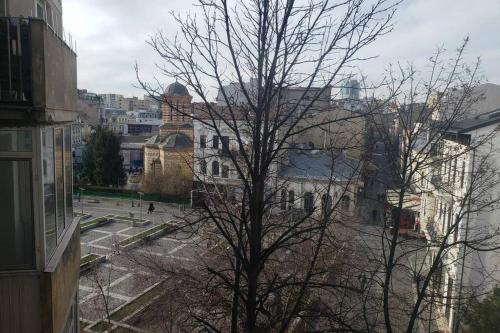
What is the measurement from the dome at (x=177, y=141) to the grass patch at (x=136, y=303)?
24.2 m

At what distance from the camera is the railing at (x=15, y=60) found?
12.9ft

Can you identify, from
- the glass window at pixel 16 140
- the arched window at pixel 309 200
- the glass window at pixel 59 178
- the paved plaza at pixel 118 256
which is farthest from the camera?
the paved plaza at pixel 118 256

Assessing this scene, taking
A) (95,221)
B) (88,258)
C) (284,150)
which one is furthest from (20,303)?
(95,221)

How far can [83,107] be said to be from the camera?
79688 millimetres

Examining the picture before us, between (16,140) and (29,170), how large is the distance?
1.03ft

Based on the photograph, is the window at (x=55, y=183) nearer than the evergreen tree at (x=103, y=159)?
Yes

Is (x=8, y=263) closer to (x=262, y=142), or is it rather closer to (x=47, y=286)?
(x=47, y=286)

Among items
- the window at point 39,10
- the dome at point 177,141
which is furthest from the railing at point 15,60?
the dome at point 177,141

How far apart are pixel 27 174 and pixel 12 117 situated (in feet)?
2.00

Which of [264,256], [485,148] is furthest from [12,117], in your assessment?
[485,148]

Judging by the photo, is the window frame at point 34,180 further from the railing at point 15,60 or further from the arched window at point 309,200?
the arched window at point 309,200

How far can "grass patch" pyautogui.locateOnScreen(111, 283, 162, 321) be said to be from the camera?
50.7 feet

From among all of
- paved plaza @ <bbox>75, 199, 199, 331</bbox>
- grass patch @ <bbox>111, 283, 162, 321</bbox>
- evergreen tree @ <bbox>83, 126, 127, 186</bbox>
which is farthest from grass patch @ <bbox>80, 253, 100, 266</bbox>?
evergreen tree @ <bbox>83, 126, 127, 186</bbox>

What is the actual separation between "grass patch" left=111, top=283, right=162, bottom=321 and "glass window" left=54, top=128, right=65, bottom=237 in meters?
10.7
